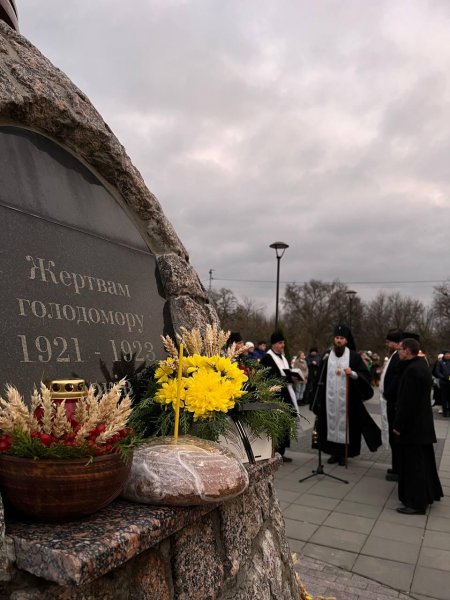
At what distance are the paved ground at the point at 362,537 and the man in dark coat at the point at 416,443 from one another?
0.18m

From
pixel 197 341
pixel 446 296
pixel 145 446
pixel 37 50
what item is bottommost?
pixel 145 446

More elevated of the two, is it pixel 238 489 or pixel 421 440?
pixel 238 489

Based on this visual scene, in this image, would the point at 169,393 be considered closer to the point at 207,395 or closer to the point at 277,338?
the point at 207,395

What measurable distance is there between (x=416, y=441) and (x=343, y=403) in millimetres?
1966

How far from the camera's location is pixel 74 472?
4.40ft

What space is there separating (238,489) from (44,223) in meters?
1.39

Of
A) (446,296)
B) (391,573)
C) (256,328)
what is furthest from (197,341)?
(446,296)

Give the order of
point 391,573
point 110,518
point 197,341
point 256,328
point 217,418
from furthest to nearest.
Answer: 1. point 256,328
2. point 391,573
3. point 197,341
4. point 217,418
5. point 110,518

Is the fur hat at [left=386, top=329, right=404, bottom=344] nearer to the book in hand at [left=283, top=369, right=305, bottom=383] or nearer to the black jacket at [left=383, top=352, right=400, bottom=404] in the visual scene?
the black jacket at [left=383, top=352, right=400, bottom=404]

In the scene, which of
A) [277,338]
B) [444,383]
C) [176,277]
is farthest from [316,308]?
[176,277]

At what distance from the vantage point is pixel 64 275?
222 centimetres

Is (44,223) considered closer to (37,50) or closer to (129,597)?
(37,50)

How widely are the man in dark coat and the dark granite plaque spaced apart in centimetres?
389

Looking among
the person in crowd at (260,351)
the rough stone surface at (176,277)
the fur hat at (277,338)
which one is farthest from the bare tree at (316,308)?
the rough stone surface at (176,277)
